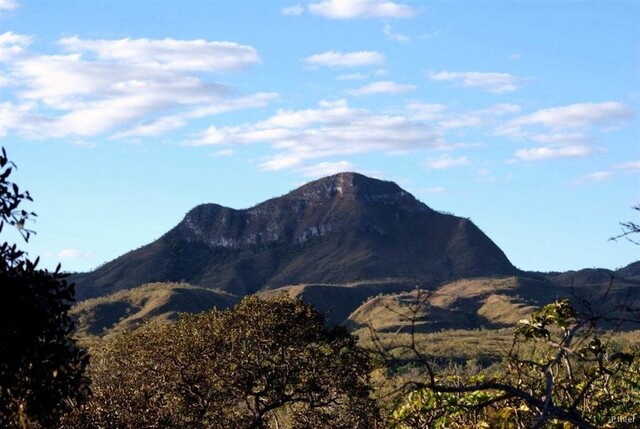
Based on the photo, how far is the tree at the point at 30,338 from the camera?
11734 mm

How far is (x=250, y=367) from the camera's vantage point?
26.3 meters

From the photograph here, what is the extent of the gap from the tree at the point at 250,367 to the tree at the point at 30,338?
1253 cm

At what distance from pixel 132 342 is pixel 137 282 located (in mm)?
150165

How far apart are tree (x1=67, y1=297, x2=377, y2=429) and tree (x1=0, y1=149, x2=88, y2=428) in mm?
12532

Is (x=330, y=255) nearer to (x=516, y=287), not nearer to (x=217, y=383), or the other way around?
(x=516, y=287)

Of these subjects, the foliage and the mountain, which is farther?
the mountain

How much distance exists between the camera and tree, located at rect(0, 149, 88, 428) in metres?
Answer: 11.7

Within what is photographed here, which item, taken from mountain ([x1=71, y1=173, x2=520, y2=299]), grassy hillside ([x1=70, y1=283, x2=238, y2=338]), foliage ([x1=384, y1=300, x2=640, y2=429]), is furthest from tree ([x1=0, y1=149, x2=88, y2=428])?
mountain ([x1=71, y1=173, x2=520, y2=299])

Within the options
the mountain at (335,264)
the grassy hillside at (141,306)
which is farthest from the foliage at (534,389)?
the mountain at (335,264)

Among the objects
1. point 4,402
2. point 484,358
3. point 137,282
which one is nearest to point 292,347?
point 4,402

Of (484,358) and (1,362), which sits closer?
(1,362)

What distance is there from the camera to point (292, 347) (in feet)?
88.4

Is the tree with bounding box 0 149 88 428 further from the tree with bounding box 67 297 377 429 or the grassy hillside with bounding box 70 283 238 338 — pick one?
the grassy hillside with bounding box 70 283 238 338

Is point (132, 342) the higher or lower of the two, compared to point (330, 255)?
lower
